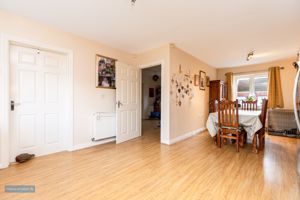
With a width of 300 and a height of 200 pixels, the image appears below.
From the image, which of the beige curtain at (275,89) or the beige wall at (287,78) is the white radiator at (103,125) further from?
the beige wall at (287,78)

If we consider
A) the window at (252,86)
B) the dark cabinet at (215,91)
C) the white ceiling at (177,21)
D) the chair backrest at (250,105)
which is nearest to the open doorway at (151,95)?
the dark cabinet at (215,91)

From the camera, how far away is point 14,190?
1.62m

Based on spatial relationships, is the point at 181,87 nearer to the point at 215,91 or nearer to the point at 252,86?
the point at 215,91

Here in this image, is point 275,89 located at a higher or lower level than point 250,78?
lower

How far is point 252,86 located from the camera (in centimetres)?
528

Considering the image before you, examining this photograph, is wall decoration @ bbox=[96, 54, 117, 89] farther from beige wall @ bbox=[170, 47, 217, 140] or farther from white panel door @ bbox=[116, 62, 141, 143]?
beige wall @ bbox=[170, 47, 217, 140]

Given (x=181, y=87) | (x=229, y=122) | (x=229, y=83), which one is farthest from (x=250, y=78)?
(x=229, y=122)

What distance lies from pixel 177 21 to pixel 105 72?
1890mm

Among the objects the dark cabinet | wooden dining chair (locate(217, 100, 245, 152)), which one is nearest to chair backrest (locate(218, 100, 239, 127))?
wooden dining chair (locate(217, 100, 245, 152))

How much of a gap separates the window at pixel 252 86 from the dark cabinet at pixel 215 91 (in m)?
0.72

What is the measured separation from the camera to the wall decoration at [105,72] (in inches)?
129

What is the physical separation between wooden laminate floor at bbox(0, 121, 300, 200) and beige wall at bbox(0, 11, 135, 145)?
2.06 ft

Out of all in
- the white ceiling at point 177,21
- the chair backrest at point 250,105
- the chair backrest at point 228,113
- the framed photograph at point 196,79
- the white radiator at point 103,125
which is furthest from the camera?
the framed photograph at point 196,79

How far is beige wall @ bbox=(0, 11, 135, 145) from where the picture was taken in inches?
93.7
